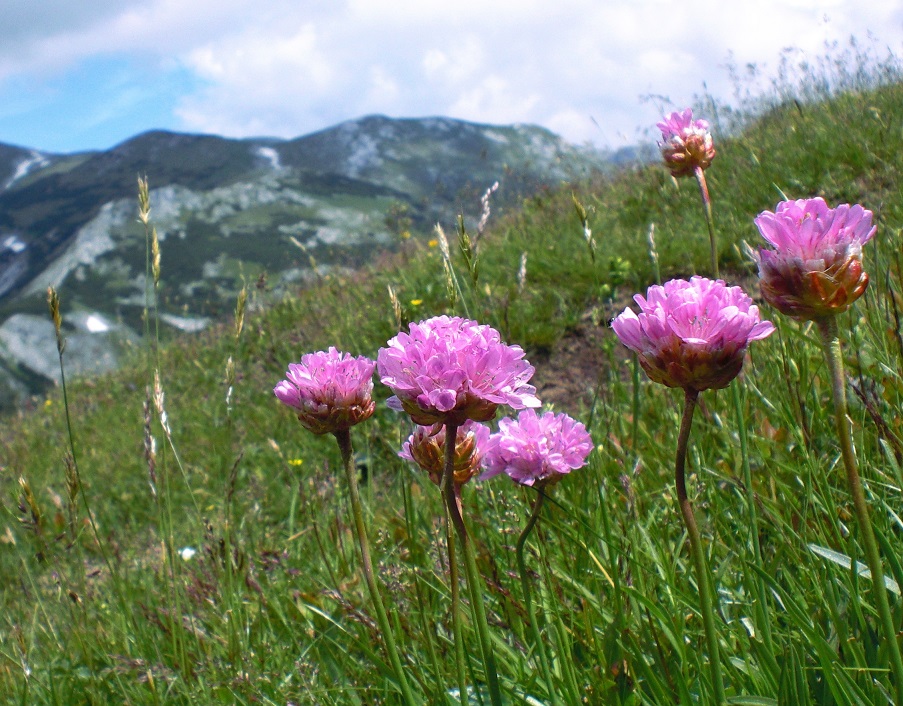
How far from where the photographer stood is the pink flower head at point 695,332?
798 millimetres

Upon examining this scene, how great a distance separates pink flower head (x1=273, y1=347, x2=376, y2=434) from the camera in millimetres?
1063

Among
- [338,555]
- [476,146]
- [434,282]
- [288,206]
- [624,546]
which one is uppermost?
[476,146]

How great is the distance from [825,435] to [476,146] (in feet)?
103

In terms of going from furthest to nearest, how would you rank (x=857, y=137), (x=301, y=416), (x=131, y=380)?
1. (x=131, y=380)
2. (x=857, y=137)
3. (x=301, y=416)

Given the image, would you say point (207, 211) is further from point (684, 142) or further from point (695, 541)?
point (695, 541)

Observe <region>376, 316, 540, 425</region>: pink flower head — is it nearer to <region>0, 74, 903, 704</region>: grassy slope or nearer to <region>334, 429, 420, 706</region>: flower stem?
<region>334, 429, 420, 706</region>: flower stem

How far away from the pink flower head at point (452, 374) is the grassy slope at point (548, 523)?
424 mm

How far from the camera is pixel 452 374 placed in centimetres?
89

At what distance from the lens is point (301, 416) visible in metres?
1.09

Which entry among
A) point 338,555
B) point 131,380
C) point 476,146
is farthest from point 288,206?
point 338,555

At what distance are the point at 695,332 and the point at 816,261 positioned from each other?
0.15m

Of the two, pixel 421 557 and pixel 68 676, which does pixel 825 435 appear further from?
pixel 68 676

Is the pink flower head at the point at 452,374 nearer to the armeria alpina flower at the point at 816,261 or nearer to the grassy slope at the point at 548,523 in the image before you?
the armeria alpina flower at the point at 816,261

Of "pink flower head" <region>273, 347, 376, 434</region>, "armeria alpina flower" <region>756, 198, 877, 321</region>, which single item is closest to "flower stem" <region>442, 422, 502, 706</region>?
"pink flower head" <region>273, 347, 376, 434</region>
